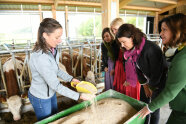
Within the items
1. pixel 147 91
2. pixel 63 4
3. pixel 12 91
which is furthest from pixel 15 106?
pixel 63 4

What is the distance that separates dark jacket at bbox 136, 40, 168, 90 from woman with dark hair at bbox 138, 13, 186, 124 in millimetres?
371

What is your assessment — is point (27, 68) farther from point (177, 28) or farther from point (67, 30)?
point (67, 30)

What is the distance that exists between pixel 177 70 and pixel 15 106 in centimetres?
260

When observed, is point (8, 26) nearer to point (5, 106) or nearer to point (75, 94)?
point (5, 106)

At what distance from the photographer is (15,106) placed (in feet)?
7.84

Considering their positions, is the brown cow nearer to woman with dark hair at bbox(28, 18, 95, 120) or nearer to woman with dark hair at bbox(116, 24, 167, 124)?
woman with dark hair at bbox(28, 18, 95, 120)

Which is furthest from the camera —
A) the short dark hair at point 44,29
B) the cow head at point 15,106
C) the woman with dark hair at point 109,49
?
the cow head at point 15,106

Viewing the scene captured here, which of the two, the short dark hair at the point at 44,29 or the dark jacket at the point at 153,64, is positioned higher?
the short dark hair at the point at 44,29

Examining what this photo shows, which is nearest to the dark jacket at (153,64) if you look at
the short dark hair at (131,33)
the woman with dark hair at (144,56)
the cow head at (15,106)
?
the woman with dark hair at (144,56)

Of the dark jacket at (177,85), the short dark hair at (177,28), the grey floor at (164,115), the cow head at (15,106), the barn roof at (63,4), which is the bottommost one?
the grey floor at (164,115)

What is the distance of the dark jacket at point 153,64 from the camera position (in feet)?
4.61

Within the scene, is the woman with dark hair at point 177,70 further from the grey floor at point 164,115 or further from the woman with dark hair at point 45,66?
the grey floor at point 164,115

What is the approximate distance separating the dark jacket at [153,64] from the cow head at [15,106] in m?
2.24

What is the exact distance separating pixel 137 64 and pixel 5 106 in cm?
262
